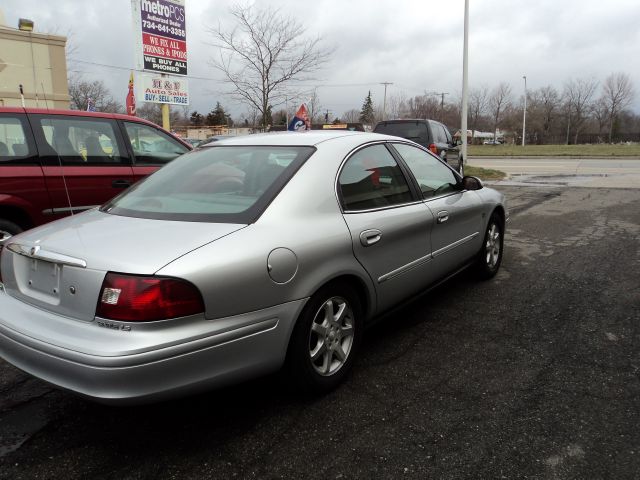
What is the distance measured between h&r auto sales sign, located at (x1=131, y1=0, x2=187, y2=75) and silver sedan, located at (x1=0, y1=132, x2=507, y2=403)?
828 centimetres

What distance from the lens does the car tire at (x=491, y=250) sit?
16.3ft

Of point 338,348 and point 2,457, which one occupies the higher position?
point 338,348

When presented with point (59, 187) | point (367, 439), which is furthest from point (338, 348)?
point (59, 187)

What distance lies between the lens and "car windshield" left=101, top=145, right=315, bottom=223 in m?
2.74

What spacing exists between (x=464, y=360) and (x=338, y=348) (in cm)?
97

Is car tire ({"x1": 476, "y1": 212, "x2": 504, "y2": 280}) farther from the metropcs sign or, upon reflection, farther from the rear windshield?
A: the metropcs sign

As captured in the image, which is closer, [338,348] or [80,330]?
[80,330]

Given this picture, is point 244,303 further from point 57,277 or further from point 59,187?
point 59,187

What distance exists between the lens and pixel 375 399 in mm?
2916

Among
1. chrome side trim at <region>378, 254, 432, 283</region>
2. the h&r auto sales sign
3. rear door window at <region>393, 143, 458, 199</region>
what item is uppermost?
the h&r auto sales sign

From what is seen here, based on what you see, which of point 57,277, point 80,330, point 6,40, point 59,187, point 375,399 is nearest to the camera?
point 80,330

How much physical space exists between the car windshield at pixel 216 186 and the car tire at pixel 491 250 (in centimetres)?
256

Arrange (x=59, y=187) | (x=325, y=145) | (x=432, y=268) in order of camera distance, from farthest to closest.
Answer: (x=59, y=187)
(x=432, y=268)
(x=325, y=145)

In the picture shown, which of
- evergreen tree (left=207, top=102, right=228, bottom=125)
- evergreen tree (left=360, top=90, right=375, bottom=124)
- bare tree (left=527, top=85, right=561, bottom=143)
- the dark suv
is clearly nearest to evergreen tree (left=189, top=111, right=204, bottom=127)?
evergreen tree (left=207, top=102, right=228, bottom=125)
